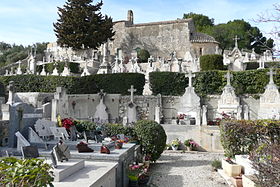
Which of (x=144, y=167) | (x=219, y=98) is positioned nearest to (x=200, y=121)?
(x=219, y=98)

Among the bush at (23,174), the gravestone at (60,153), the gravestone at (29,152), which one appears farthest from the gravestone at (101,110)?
the bush at (23,174)

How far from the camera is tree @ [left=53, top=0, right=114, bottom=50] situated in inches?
1330

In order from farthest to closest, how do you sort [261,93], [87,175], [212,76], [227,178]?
[212,76]
[261,93]
[227,178]
[87,175]

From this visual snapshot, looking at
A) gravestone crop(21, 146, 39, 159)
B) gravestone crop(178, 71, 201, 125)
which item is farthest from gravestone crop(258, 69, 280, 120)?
gravestone crop(21, 146, 39, 159)

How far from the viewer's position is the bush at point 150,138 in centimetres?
1005

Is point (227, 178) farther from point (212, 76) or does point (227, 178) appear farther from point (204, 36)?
point (204, 36)

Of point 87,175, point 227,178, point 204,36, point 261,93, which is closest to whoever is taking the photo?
point 87,175

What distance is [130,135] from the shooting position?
10656 millimetres

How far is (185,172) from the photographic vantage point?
9.41m

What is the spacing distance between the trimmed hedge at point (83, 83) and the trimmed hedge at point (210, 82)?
5.03 ft

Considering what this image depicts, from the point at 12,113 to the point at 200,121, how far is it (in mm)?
9599

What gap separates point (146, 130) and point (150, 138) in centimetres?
32

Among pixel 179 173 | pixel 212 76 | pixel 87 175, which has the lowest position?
pixel 179 173

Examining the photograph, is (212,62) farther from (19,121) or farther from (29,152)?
(29,152)
